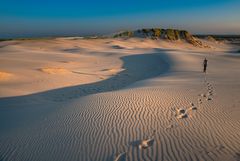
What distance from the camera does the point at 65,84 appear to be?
14781 mm

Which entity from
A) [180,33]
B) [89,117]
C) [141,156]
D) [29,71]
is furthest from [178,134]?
[180,33]

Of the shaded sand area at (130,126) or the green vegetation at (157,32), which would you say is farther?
the green vegetation at (157,32)

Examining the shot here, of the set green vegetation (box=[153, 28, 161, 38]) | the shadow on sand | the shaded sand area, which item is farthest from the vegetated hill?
the shaded sand area

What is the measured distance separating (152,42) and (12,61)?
1888 inches

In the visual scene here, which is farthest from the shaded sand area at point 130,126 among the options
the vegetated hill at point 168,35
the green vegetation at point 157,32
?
the green vegetation at point 157,32

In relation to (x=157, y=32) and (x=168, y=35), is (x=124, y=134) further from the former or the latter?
(x=157, y=32)

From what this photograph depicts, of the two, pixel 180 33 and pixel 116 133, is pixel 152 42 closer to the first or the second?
pixel 180 33

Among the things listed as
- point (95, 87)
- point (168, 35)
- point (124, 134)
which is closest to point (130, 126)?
point (124, 134)

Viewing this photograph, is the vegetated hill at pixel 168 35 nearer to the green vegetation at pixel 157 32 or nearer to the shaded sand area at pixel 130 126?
the green vegetation at pixel 157 32

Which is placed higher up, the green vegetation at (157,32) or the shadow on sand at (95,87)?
the green vegetation at (157,32)

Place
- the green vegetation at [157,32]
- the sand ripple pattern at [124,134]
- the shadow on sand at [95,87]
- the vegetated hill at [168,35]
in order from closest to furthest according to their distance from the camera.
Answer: the sand ripple pattern at [124,134]
the shadow on sand at [95,87]
the vegetated hill at [168,35]
the green vegetation at [157,32]

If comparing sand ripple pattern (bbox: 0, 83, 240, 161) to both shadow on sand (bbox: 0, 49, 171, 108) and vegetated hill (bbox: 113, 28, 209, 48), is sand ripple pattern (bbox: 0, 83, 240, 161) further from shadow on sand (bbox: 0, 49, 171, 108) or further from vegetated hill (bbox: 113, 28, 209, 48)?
vegetated hill (bbox: 113, 28, 209, 48)

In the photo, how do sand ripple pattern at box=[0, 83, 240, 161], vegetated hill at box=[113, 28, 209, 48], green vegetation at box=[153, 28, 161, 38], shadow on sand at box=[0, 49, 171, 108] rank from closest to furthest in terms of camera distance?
sand ripple pattern at box=[0, 83, 240, 161] < shadow on sand at box=[0, 49, 171, 108] < vegetated hill at box=[113, 28, 209, 48] < green vegetation at box=[153, 28, 161, 38]

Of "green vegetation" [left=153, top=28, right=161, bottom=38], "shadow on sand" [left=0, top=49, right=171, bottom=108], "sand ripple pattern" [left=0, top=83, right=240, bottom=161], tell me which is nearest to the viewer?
"sand ripple pattern" [left=0, top=83, right=240, bottom=161]
